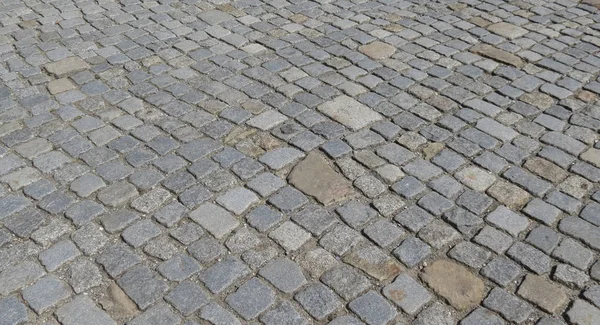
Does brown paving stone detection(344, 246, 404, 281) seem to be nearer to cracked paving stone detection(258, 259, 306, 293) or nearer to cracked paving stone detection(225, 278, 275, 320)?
cracked paving stone detection(258, 259, 306, 293)

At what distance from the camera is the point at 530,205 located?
391 cm

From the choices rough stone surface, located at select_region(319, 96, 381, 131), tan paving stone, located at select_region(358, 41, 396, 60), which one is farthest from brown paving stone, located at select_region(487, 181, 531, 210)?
tan paving stone, located at select_region(358, 41, 396, 60)

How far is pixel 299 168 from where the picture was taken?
4.22 metres

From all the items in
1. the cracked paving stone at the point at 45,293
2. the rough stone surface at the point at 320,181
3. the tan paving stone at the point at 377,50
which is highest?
the cracked paving stone at the point at 45,293

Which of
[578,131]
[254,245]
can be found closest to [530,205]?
[578,131]

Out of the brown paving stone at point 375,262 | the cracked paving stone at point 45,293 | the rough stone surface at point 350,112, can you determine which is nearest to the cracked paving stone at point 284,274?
the brown paving stone at point 375,262

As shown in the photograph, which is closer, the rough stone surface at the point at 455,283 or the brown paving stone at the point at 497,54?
the rough stone surface at the point at 455,283

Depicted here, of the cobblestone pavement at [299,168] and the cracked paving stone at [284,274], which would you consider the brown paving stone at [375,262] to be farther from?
the cracked paving stone at [284,274]

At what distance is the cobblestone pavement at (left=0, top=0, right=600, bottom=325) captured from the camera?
3.34 meters

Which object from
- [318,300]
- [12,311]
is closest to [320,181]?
[318,300]

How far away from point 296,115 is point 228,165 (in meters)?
0.78

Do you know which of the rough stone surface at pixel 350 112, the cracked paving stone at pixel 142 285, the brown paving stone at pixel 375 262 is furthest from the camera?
the rough stone surface at pixel 350 112

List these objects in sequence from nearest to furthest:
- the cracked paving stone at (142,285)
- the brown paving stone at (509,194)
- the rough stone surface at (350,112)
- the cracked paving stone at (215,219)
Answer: the cracked paving stone at (142,285), the cracked paving stone at (215,219), the brown paving stone at (509,194), the rough stone surface at (350,112)

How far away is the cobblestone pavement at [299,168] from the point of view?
334cm
